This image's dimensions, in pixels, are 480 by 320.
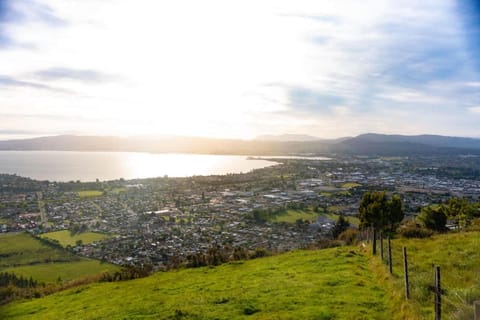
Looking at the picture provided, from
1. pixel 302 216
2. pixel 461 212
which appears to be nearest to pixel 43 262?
pixel 302 216

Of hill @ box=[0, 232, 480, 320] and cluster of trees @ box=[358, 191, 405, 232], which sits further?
cluster of trees @ box=[358, 191, 405, 232]

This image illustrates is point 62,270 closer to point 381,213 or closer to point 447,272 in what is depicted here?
point 381,213

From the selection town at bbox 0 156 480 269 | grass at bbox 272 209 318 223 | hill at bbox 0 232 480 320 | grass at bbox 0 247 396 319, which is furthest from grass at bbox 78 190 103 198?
grass at bbox 0 247 396 319

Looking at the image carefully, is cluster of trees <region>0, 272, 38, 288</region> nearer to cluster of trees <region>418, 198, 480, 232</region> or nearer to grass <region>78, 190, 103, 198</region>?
cluster of trees <region>418, 198, 480, 232</region>

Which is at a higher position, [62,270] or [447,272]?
[447,272]

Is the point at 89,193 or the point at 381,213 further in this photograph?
the point at 89,193

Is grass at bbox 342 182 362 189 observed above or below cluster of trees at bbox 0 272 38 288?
above

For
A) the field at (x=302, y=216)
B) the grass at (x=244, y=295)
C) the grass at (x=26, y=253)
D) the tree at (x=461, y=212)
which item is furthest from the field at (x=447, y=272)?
the grass at (x=26, y=253)
